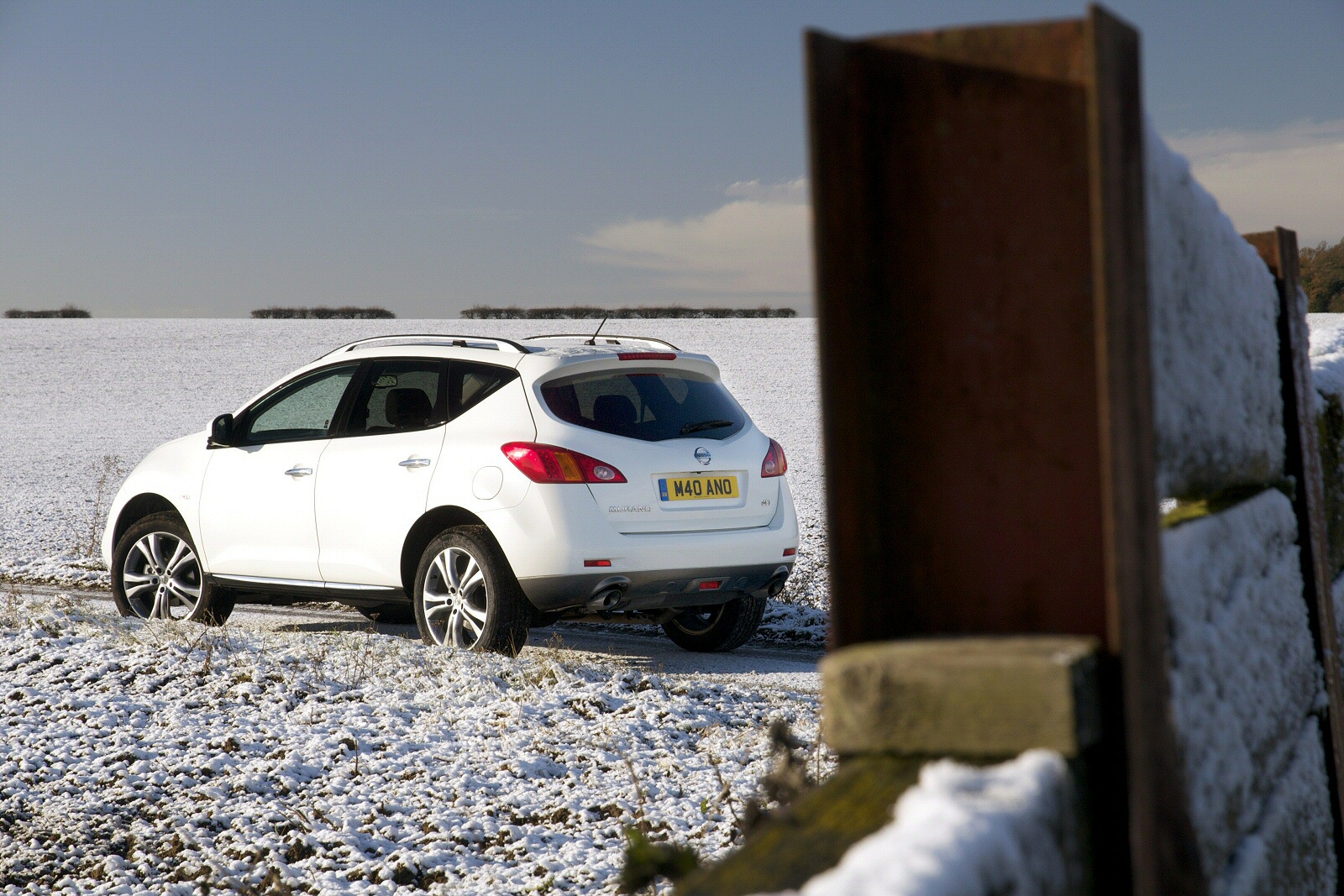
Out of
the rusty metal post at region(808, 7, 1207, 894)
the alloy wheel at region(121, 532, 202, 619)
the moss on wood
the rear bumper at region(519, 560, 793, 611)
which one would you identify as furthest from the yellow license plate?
the rusty metal post at region(808, 7, 1207, 894)

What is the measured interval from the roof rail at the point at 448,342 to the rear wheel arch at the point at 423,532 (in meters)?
1.05

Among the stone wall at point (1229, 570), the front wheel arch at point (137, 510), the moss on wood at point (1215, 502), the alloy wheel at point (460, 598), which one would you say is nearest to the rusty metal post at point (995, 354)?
the stone wall at point (1229, 570)

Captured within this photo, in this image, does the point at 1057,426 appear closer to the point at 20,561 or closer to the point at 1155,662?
the point at 1155,662

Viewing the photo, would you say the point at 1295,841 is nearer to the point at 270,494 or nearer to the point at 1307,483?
the point at 1307,483

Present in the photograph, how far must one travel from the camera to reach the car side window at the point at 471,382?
7.02 meters

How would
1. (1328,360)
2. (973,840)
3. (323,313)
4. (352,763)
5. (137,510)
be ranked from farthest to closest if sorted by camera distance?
(323,313)
(137,510)
(352,763)
(1328,360)
(973,840)

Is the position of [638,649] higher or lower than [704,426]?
lower

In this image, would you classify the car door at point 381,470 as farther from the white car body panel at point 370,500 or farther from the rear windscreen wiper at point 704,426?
the rear windscreen wiper at point 704,426

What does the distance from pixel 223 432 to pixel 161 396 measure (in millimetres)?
31509

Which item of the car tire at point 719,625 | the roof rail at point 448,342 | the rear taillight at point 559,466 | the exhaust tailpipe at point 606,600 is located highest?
the roof rail at point 448,342

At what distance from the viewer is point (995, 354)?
1.48m

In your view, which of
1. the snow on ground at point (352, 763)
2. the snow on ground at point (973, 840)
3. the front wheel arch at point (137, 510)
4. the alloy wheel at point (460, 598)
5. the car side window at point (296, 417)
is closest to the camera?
the snow on ground at point (973, 840)

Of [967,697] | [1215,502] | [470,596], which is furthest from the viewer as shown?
[470,596]

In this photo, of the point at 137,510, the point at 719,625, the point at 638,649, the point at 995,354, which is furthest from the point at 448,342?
the point at 995,354
